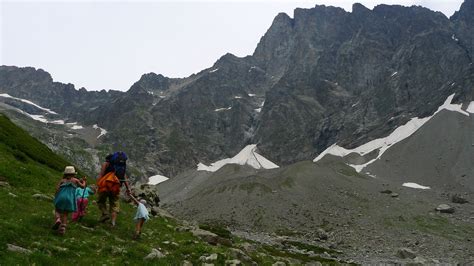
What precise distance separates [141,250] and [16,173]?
13944 millimetres

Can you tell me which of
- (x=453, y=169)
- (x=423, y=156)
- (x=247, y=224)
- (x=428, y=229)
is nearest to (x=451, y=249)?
(x=428, y=229)

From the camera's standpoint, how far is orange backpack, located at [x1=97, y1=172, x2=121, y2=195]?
66.3ft

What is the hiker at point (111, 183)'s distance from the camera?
20234mm

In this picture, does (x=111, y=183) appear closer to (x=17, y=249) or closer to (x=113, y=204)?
(x=113, y=204)

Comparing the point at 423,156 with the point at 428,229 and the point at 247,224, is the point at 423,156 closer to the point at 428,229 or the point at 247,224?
the point at 428,229

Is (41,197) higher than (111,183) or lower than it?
lower

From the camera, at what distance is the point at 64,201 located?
640 inches

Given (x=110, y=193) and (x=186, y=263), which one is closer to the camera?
(x=186, y=263)

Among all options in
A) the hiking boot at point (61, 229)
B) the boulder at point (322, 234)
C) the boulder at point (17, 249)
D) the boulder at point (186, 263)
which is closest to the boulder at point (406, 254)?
the boulder at point (322, 234)

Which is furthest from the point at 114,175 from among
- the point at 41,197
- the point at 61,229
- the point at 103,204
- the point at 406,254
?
the point at 406,254

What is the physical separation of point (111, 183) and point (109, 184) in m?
0.10

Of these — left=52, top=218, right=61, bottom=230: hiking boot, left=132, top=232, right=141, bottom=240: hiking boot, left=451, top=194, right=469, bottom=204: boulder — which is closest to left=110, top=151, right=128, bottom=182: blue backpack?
left=132, top=232, right=141, bottom=240: hiking boot

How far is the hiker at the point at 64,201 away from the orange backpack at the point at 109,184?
288cm

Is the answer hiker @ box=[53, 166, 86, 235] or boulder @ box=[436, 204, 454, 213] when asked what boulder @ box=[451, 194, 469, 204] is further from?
hiker @ box=[53, 166, 86, 235]
